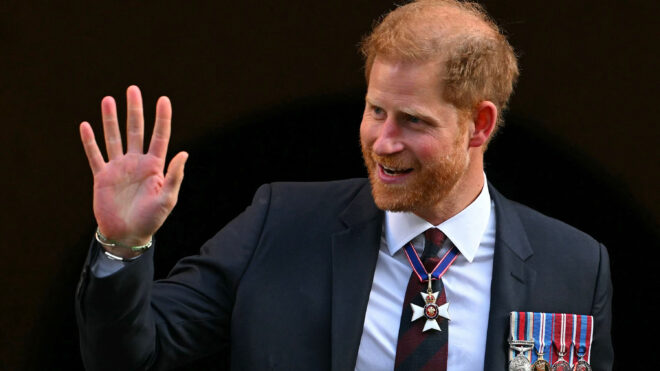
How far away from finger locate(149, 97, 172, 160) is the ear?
2.79 feet

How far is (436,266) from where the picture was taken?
2.96 meters

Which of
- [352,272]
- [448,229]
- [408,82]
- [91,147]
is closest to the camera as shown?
[91,147]

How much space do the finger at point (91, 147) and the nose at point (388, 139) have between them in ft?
2.23

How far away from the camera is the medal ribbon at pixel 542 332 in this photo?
9.66 ft

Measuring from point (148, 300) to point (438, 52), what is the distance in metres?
0.93

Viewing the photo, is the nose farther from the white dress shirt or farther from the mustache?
the white dress shirt

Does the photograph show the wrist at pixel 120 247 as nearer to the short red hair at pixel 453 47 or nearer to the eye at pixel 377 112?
the eye at pixel 377 112

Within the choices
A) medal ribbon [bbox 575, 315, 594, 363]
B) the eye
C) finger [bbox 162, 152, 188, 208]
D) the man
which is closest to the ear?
the man

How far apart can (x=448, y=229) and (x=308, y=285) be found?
0.40 meters

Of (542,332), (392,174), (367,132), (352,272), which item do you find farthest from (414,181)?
(542,332)

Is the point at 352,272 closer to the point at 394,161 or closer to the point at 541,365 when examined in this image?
the point at 394,161

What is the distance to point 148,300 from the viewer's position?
260 cm

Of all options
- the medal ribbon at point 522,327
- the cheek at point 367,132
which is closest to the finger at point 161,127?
the cheek at point 367,132

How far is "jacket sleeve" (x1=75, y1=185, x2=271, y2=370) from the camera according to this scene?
2.54 meters
